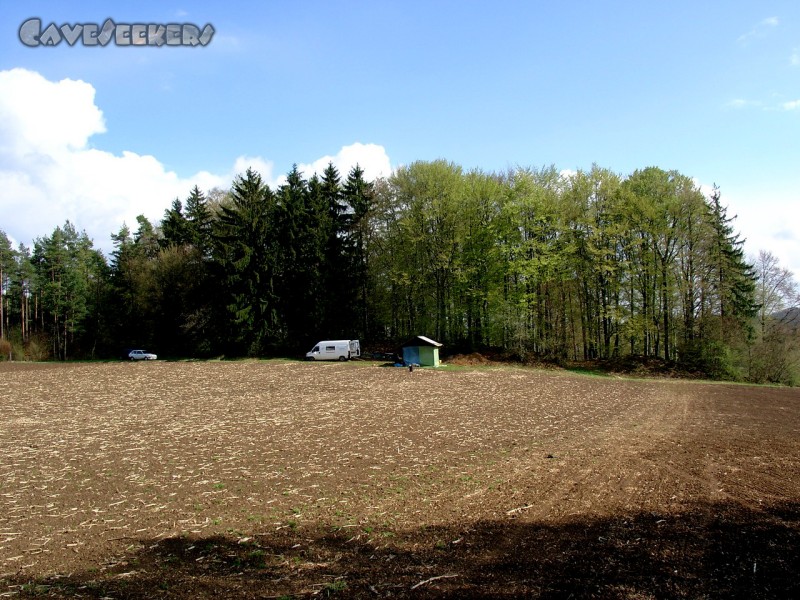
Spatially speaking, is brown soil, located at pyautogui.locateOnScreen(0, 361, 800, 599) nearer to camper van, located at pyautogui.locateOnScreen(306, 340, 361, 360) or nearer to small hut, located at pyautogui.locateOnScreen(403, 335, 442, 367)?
small hut, located at pyautogui.locateOnScreen(403, 335, 442, 367)

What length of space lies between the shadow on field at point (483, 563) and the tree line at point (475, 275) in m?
35.0

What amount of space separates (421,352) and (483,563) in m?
31.0

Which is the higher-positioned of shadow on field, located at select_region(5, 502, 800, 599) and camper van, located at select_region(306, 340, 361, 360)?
camper van, located at select_region(306, 340, 361, 360)

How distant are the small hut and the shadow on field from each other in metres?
28.8

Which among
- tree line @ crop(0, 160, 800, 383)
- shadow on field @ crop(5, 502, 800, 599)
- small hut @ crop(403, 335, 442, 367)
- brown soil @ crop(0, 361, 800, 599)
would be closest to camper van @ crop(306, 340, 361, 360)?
tree line @ crop(0, 160, 800, 383)

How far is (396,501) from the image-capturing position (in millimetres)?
9008

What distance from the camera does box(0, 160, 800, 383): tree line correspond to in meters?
39.1

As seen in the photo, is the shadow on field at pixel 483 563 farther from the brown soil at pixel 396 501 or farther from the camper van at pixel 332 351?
the camper van at pixel 332 351

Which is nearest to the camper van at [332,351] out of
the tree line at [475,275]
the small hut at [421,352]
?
the tree line at [475,275]

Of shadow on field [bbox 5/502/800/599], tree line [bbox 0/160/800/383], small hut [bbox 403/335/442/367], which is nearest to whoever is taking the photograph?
shadow on field [bbox 5/502/800/599]

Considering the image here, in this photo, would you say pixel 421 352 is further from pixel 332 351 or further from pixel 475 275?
pixel 475 275

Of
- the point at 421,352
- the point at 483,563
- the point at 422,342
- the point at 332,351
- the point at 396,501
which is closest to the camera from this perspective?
the point at 483,563

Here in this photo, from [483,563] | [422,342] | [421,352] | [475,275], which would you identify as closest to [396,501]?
[483,563]

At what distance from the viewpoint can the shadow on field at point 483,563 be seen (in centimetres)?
528
